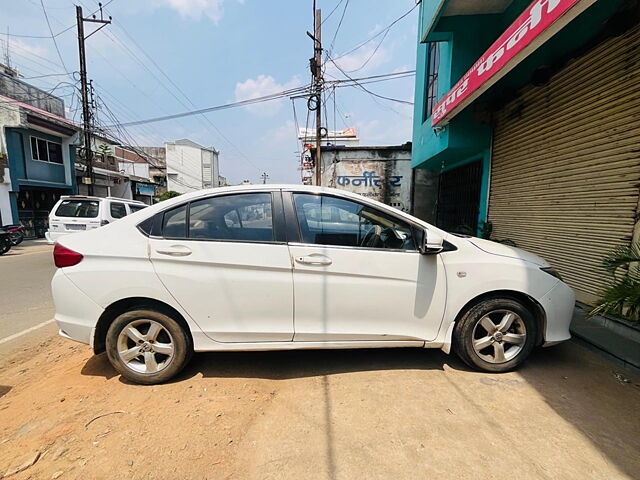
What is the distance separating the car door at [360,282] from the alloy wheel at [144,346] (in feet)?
3.59

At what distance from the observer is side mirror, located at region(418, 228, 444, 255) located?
2.30m

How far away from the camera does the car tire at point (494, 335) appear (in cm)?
246

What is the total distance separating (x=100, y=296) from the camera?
2.27 meters

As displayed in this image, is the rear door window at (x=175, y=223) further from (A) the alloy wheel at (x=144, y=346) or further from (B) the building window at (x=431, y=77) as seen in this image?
(B) the building window at (x=431, y=77)

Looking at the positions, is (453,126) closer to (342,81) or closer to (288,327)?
(288,327)

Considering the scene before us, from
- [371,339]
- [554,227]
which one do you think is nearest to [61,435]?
[371,339]

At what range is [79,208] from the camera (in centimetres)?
750

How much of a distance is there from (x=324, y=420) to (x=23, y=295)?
5.68 m

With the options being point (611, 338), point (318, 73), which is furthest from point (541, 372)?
point (318, 73)

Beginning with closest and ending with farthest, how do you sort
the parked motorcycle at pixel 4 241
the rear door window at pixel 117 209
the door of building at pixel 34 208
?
1. the rear door window at pixel 117 209
2. the parked motorcycle at pixel 4 241
3. the door of building at pixel 34 208

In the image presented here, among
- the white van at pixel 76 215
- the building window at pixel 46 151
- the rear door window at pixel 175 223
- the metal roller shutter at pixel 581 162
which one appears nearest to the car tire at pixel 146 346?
the rear door window at pixel 175 223

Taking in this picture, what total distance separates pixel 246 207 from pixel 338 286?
Result: 1.04 m

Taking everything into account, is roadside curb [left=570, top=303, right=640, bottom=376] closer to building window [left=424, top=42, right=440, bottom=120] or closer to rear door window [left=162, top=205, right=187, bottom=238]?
rear door window [left=162, top=205, right=187, bottom=238]

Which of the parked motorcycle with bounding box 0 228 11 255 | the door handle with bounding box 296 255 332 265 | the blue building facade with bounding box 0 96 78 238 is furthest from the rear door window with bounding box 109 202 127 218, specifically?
the blue building facade with bounding box 0 96 78 238
